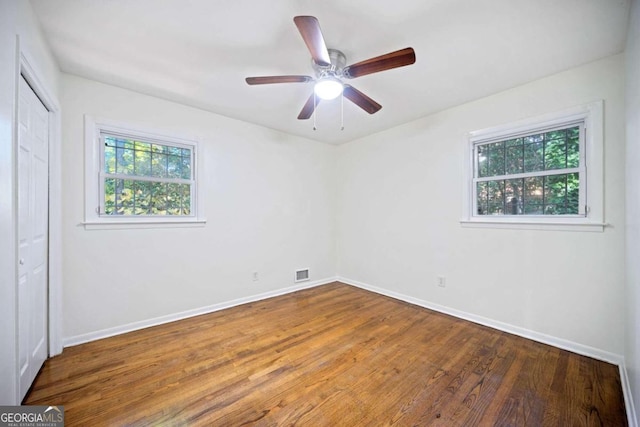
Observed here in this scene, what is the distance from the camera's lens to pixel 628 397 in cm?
162

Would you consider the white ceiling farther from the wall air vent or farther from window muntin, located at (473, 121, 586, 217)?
the wall air vent

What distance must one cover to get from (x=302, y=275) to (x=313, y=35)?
3425 mm

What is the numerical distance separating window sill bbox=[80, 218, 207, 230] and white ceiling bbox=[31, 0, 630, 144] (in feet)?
4.61

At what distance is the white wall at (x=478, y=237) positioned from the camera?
2.10 metres

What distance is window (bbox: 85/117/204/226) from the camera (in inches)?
98.8

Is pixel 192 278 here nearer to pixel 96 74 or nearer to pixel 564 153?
pixel 96 74

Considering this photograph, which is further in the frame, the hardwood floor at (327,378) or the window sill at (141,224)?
the window sill at (141,224)

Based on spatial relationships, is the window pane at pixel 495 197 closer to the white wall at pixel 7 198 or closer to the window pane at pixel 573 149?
the window pane at pixel 573 149

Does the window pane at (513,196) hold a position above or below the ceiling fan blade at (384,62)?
below

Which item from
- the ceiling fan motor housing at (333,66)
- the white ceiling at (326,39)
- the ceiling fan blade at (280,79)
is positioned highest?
the white ceiling at (326,39)

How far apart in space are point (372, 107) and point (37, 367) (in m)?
3.48

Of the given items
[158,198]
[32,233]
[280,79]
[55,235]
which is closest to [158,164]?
[158,198]

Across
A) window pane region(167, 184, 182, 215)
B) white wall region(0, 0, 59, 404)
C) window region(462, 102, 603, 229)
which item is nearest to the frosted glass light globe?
white wall region(0, 0, 59, 404)

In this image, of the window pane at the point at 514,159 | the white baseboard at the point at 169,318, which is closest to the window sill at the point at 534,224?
the window pane at the point at 514,159
